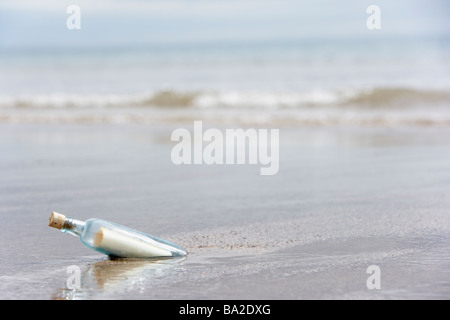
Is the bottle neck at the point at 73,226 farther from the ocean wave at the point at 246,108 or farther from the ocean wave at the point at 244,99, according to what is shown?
the ocean wave at the point at 244,99

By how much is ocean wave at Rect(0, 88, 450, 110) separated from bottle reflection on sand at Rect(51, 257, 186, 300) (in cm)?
876

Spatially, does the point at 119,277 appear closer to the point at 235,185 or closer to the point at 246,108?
the point at 235,185

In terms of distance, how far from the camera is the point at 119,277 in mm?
2758

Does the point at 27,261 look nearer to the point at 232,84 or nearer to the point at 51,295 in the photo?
the point at 51,295

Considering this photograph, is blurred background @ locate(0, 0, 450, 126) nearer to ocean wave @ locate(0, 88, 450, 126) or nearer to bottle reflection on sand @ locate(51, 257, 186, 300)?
ocean wave @ locate(0, 88, 450, 126)

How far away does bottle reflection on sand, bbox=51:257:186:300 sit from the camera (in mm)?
2568

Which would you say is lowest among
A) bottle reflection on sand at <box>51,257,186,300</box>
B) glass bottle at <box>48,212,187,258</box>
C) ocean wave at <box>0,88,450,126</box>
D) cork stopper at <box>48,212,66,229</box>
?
bottle reflection on sand at <box>51,257,186,300</box>

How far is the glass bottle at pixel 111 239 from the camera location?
9.70 feet

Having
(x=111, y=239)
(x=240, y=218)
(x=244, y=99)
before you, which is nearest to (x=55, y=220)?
(x=111, y=239)

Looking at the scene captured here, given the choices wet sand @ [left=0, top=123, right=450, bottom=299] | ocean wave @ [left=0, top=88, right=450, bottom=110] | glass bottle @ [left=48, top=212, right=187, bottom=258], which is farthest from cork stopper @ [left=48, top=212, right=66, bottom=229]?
ocean wave @ [left=0, top=88, right=450, bottom=110]

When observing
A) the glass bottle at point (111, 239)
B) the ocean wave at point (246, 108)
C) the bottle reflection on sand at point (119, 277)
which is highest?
the ocean wave at point (246, 108)

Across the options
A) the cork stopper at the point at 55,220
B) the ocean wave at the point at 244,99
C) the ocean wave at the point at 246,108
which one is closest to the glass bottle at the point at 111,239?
the cork stopper at the point at 55,220

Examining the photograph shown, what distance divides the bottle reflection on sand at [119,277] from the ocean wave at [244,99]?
28.7ft
